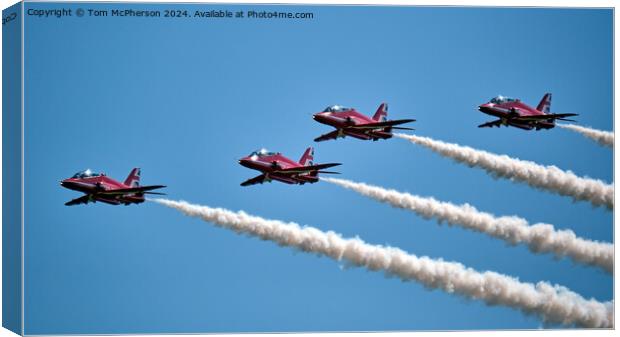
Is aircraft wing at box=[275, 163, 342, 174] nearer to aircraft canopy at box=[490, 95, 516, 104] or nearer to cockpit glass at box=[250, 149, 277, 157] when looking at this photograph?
cockpit glass at box=[250, 149, 277, 157]

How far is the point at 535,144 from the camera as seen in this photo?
212 feet

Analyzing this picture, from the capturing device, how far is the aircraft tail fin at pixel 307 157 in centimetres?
6303

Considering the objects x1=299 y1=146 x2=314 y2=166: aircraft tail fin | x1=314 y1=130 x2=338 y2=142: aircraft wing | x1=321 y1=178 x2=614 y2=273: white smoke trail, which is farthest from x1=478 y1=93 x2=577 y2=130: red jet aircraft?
x1=299 y1=146 x2=314 y2=166: aircraft tail fin

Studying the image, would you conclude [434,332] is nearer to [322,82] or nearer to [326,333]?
[326,333]

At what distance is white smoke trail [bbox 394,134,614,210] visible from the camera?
63.8 meters

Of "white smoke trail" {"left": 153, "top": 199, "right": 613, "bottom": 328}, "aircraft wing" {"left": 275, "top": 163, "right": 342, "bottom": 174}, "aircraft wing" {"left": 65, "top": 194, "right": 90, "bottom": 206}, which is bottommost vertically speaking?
"white smoke trail" {"left": 153, "top": 199, "right": 613, "bottom": 328}

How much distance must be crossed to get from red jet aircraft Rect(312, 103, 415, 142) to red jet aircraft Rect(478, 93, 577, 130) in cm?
281

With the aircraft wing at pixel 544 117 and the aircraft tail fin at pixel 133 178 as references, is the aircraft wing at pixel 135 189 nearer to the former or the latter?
the aircraft tail fin at pixel 133 178

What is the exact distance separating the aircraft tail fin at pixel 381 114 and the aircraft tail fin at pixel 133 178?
26.6 feet

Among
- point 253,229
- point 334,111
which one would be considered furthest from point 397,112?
point 253,229

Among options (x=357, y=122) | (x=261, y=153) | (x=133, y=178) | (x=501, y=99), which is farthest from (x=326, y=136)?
(x=133, y=178)

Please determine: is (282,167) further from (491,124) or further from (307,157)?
(491,124)

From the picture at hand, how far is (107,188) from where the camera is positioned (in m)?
62.3

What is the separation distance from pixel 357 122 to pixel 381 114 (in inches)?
35.6
